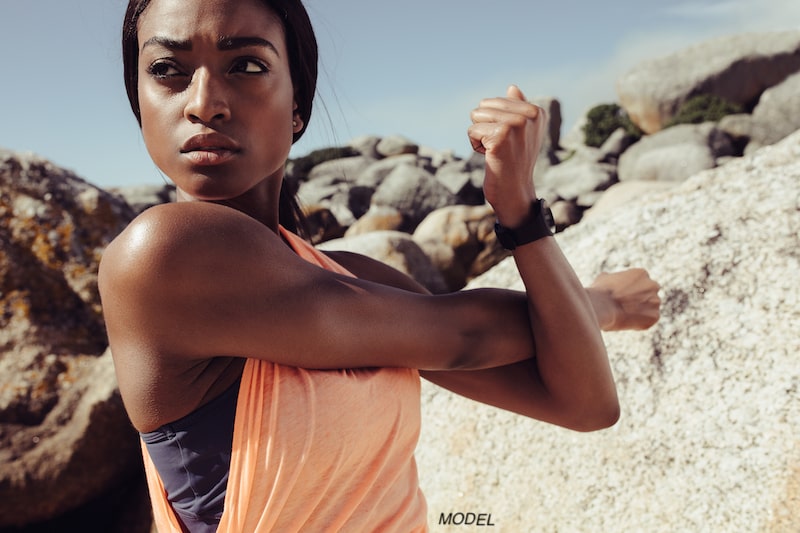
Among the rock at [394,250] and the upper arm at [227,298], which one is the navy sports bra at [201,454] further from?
the rock at [394,250]

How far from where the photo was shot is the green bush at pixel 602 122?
2917 cm

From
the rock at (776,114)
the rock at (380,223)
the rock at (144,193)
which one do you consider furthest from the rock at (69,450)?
the rock at (776,114)

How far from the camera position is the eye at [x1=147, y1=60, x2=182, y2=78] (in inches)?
52.1

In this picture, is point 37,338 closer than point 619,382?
No

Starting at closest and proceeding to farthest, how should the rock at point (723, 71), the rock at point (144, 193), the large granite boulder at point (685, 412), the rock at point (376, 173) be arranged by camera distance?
1. the large granite boulder at point (685, 412)
2. the rock at point (723, 71)
3. the rock at point (144, 193)
4. the rock at point (376, 173)

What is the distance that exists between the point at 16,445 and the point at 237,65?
9.34ft

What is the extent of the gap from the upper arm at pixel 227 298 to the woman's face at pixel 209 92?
0.14 m

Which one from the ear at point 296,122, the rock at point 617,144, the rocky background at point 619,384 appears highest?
the ear at point 296,122

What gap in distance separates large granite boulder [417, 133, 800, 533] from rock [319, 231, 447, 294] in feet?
14.6

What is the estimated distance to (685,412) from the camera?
2.19m

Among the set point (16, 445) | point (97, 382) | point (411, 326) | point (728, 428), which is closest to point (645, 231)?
point (728, 428)

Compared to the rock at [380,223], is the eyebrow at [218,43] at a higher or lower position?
higher

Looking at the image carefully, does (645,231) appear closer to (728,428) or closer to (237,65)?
(728,428)

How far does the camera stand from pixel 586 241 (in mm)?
2820
